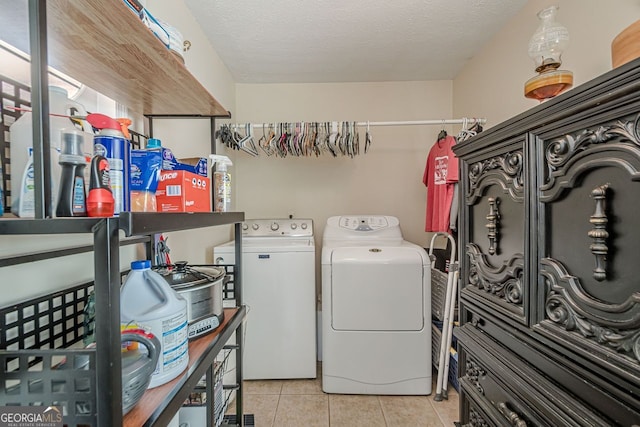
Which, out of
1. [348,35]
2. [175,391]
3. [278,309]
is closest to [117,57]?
[175,391]

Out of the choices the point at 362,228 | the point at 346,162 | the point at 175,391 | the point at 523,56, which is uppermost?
the point at 523,56

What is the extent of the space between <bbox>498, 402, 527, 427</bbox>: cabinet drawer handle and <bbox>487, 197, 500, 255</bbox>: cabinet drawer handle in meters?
0.44

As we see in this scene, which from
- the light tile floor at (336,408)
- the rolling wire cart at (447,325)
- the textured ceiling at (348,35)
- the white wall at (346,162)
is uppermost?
the textured ceiling at (348,35)

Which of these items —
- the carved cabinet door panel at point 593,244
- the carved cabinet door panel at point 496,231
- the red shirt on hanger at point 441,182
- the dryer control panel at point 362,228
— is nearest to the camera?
the carved cabinet door panel at point 593,244

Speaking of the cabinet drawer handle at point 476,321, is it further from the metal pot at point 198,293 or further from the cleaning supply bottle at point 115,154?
the cleaning supply bottle at point 115,154

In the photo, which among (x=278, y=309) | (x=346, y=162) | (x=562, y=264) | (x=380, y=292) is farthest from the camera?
(x=346, y=162)

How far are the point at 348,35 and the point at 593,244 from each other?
196cm

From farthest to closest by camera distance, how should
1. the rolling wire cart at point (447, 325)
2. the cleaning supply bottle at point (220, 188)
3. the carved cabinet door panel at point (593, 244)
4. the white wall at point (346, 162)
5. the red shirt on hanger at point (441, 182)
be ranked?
1. the white wall at point (346, 162)
2. the red shirt on hanger at point (441, 182)
3. the rolling wire cart at point (447, 325)
4. the cleaning supply bottle at point (220, 188)
5. the carved cabinet door panel at point (593, 244)

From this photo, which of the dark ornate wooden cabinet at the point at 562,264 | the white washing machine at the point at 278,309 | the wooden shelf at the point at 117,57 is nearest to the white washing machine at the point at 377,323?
the white washing machine at the point at 278,309

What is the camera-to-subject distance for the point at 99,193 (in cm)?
55

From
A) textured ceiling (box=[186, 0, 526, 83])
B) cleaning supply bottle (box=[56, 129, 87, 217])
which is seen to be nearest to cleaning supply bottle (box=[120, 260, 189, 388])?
cleaning supply bottle (box=[56, 129, 87, 217])

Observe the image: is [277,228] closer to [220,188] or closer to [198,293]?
[220,188]

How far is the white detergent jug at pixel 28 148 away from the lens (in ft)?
1.87

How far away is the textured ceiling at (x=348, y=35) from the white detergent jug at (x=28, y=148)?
54.8 inches
